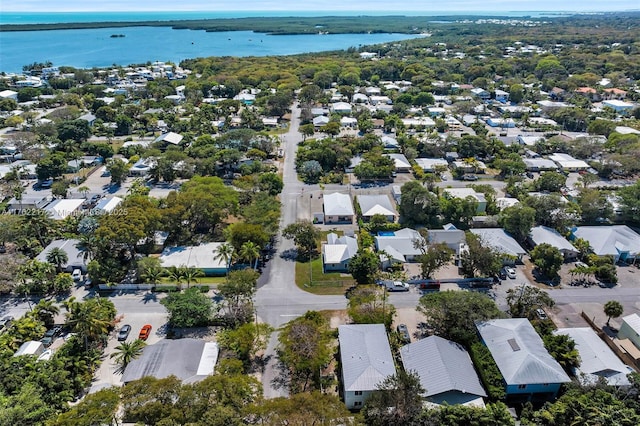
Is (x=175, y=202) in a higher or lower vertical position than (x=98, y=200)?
higher

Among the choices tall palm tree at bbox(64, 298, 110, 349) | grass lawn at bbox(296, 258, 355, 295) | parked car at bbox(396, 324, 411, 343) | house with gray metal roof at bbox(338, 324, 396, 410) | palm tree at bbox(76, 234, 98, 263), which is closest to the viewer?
house with gray metal roof at bbox(338, 324, 396, 410)

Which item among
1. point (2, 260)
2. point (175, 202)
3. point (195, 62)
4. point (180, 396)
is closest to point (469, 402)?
point (180, 396)

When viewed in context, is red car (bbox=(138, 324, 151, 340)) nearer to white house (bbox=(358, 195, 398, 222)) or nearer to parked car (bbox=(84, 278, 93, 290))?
parked car (bbox=(84, 278, 93, 290))

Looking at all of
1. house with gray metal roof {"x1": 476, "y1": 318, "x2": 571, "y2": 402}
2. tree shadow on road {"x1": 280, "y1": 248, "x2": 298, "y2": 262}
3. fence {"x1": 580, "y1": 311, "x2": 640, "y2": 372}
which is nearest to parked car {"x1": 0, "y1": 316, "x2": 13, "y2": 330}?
tree shadow on road {"x1": 280, "y1": 248, "x2": 298, "y2": 262}

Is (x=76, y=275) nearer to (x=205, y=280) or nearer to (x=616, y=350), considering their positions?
(x=205, y=280)

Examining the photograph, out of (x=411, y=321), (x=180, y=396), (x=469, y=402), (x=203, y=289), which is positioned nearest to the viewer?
(x=180, y=396)

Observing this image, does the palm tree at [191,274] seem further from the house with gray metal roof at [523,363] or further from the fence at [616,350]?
the fence at [616,350]

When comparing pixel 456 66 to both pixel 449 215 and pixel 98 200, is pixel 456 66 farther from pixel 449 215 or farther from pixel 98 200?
pixel 98 200
